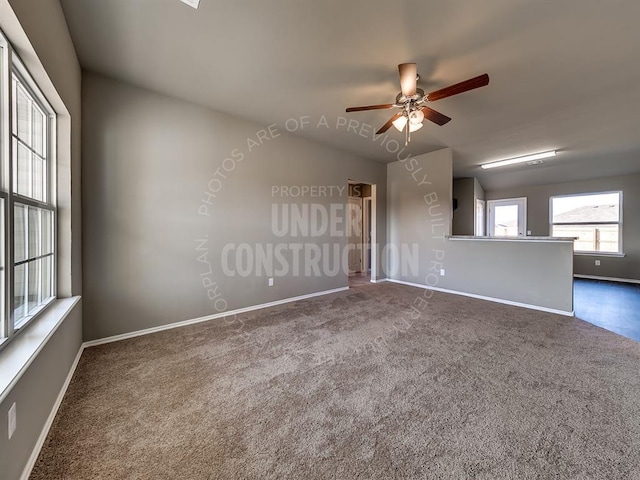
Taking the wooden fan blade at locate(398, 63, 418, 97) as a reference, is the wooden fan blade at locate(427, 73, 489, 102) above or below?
below

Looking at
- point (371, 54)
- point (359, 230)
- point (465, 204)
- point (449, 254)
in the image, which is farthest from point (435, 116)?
point (465, 204)

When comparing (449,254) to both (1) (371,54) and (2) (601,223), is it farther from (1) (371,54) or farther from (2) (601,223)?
(2) (601,223)

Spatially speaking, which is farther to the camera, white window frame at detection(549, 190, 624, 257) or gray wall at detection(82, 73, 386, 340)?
white window frame at detection(549, 190, 624, 257)

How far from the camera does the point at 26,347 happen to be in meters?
1.26

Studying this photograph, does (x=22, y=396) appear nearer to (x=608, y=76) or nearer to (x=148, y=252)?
(x=148, y=252)

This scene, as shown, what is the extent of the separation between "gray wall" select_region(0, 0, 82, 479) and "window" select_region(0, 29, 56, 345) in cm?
7

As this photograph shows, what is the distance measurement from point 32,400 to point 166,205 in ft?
6.65

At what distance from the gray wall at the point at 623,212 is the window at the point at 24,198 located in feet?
29.8

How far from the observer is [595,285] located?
542 cm

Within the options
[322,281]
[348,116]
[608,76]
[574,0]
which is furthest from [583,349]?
[348,116]

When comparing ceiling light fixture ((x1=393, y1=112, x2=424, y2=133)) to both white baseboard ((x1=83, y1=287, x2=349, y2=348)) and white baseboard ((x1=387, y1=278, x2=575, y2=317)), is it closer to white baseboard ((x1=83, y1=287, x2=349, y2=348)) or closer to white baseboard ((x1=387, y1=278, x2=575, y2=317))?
white baseboard ((x1=83, y1=287, x2=349, y2=348))

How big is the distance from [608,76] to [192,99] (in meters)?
4.34

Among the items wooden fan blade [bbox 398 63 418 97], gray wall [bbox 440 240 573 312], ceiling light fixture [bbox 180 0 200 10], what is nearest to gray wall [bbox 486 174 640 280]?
gray wall [bbox 440 240 573 312]

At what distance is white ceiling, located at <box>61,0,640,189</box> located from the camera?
5.76 ft
